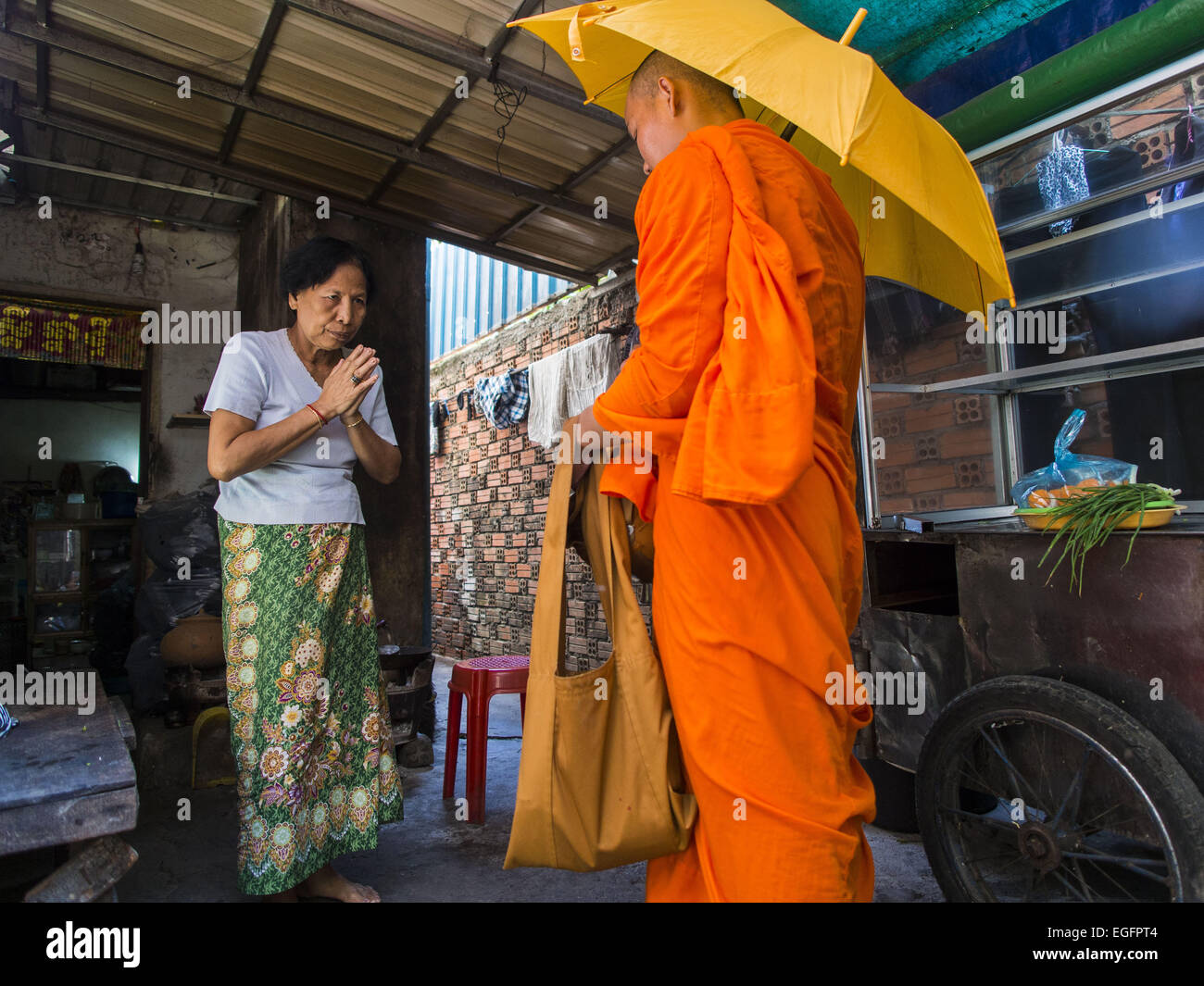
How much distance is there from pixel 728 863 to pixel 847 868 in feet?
0.71

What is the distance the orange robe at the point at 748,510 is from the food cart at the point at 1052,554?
26.7 inches

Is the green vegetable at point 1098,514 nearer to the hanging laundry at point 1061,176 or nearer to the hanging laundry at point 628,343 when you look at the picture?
the hanging laundry at point 1061,176

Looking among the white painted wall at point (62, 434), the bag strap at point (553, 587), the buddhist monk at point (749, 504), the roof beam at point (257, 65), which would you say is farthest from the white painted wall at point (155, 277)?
the buddhist monk at point (749, 504)

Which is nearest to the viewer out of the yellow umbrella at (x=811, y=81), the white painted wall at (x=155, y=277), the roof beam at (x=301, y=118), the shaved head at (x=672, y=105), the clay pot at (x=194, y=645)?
the yellow umbrella at (x=811, y=81)

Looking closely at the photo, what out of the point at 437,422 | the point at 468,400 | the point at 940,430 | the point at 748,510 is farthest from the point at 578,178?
the point at 437,422

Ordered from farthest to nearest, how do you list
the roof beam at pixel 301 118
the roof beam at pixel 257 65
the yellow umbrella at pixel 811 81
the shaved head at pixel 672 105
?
the roof beam at pixel 301 118
the roof beam at pixel 257 65
the shaved head at pixel 672 105
the yellow umbrella at pixel 811 81

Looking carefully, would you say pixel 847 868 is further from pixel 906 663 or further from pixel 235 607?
pixel 235 607

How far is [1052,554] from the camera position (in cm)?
214

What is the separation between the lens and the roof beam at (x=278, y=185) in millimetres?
4453

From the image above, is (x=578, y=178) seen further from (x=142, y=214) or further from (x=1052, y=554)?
(x=142, y=214)

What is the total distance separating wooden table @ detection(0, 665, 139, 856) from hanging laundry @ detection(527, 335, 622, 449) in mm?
3689

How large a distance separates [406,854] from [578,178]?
3.28 m

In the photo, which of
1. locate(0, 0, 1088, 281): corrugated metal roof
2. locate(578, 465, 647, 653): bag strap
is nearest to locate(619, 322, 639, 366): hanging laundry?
locate(0, 0, 1088, 281): corrugated metal roof

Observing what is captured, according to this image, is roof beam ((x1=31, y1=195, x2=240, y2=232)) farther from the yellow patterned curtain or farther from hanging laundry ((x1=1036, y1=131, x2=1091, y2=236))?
hanging laundry ((x1=1036, y1=131, x2=1091, y2=236))
